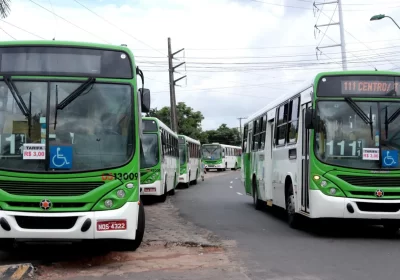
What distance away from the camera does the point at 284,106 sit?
13188mm

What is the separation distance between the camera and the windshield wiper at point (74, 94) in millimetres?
7746

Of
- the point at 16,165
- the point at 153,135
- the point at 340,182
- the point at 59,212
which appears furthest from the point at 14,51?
the point at 153,135

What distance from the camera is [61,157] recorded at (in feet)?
24.7

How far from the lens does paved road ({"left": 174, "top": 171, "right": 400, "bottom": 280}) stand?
24.7ft

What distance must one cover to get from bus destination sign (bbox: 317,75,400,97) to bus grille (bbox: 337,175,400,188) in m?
1.64

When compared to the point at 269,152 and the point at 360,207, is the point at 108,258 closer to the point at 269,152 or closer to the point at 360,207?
the point at 360,207

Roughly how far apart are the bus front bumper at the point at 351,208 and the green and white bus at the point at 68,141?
3999 mm

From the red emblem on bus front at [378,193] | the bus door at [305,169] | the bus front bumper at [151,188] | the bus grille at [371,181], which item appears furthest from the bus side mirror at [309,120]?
the bus front bumper at [151,188]

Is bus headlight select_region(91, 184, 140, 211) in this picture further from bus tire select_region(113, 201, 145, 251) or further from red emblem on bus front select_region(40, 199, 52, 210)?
bus tire select_region(113, 201, 145, 251)

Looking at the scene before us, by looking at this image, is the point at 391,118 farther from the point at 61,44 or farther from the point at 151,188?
the point at 151,188

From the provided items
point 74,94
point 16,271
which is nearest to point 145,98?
point 74,94

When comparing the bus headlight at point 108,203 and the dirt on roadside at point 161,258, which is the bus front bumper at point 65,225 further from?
the dirt on roadside at point 161,258

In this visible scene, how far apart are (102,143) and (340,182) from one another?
15.9 feet

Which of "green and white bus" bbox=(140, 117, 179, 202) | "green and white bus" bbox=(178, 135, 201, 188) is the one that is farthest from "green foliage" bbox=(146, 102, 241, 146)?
"green and white bus" bbox=(140, 117, 179, 202)
